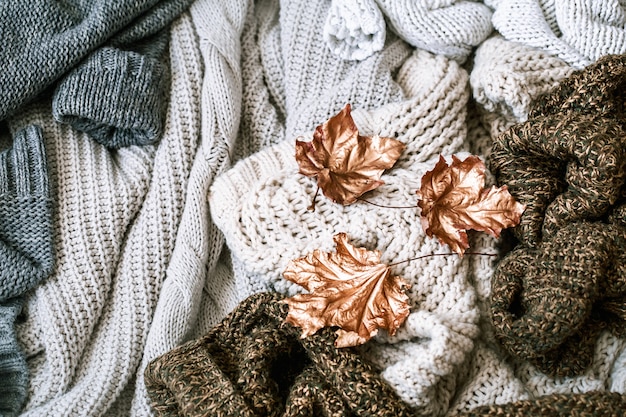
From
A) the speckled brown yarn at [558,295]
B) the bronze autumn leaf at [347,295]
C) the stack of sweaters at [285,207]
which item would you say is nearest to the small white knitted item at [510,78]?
the stack of sweaters at [285,207]

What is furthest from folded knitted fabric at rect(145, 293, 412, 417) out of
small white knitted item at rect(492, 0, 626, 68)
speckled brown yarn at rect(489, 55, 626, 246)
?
small white knitted item at rect(492, 0, 626, 68)

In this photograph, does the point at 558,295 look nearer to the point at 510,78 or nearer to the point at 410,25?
the point at 510,78

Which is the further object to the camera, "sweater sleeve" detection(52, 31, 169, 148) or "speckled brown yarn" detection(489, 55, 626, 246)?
"sweater sleeve" detection(52, 31, 169, 148)

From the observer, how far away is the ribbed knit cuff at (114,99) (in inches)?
36.5

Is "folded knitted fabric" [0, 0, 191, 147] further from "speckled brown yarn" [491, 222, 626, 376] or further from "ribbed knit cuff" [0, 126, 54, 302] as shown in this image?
"speckled brown yarn" [491, 222, 626, 376]

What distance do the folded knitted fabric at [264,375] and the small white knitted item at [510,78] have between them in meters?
0.46

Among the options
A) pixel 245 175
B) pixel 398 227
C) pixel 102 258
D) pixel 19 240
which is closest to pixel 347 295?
pixel 398 227

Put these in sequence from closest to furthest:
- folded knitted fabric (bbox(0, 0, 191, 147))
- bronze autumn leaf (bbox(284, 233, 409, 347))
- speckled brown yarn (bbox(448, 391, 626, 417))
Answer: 1. speckled brown yarn (bbox(448, 391, 626, 417))
2. bronze autumn leaf (bbox(284, 233, 409, 347))
3. folded knitted fabric (bbox(0, 0, 191, 147))

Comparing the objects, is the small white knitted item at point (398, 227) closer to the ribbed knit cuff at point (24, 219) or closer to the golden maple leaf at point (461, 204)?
the golden maple leaf at point (461, 204)

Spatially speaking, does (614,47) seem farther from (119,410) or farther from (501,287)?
(119,410)

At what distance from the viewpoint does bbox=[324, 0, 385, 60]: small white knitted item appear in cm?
96

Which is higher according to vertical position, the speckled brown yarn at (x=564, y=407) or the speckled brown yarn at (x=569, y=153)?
the speckled brown yarn at (x=569, y=153)

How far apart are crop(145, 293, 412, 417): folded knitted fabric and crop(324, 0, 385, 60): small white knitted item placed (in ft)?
1.48

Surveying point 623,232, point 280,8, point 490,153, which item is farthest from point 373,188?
point 280,8
